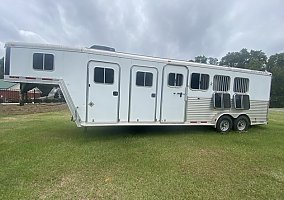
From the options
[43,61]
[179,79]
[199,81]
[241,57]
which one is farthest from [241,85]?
[241,57]

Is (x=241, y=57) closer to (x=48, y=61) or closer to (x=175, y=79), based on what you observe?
(x=175, y=79)

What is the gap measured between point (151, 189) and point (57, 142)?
13.5ft

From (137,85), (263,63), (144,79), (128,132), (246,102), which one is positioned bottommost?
(128,132)

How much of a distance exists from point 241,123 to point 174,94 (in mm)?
3429

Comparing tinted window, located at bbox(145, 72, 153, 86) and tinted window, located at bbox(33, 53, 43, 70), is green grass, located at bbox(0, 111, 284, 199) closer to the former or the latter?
tinted window, located at bbox(145, 72, 153, 86)

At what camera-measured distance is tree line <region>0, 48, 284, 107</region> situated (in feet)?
191

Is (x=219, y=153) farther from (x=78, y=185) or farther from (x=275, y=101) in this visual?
(x=275, y=101)

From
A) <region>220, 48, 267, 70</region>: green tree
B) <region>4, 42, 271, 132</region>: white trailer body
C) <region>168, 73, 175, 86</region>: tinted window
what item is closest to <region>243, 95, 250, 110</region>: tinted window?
<region>4, 42, 271, 132</region>: white trailer body

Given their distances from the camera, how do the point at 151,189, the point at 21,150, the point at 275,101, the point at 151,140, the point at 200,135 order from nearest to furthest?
the point at 151,189, the point at 21,150, the point at 151,140, the point at 200,135, the point at 275,101

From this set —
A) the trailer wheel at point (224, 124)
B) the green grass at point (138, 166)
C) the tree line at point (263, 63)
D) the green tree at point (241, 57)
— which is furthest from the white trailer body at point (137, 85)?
the green tree at point (241, 57)

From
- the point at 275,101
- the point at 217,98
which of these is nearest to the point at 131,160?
the point at 217,98

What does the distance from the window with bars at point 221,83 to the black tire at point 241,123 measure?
1.40 m

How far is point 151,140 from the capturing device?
7.66 m

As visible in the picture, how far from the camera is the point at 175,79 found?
8250mm
